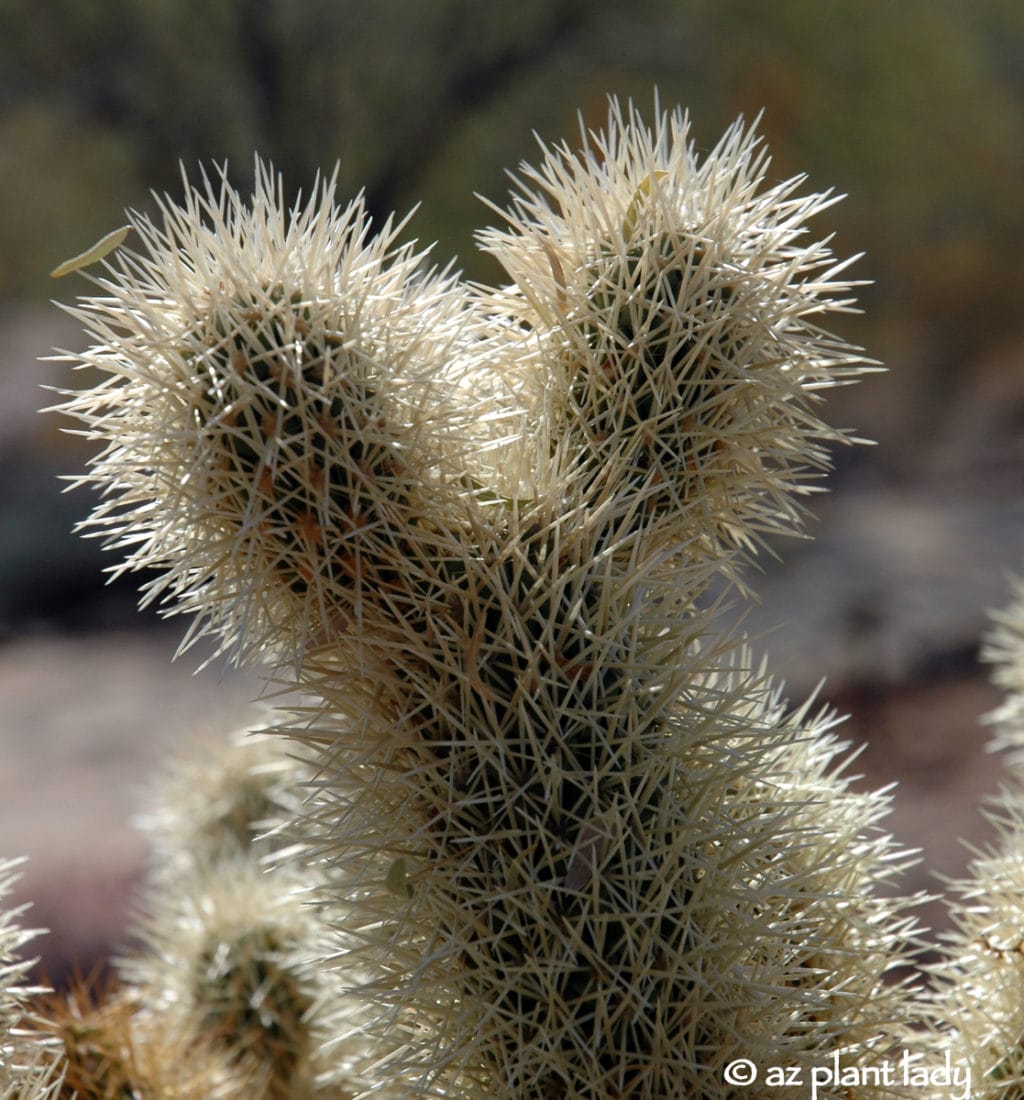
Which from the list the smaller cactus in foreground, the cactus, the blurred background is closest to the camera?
the cactus

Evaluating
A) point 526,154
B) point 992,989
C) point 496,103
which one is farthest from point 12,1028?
point 496,103

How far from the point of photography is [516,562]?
0.66 meters

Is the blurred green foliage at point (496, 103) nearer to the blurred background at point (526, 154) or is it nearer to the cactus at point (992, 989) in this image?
the blurred background at point (526, 154)

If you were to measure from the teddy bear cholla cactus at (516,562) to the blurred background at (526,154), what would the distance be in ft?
8.84

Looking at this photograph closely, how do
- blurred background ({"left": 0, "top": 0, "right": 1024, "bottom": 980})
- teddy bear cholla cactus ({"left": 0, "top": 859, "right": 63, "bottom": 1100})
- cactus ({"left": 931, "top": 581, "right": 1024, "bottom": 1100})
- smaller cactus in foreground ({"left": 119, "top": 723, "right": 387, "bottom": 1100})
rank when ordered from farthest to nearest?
blurred background ({"left": 0, "top": 0, "right": 1024, "bottom": 980}) → smaller cactus in foreground ({"left": 119, "top": 723, "right": 387, "bottom": 1100}) → cactus ({"left": 931, "top": 581, "right": 1024, "bottom": 1100}) → teddy bear cholla cactus ({"left": 0, "top": 859, "right": 63, "bottom": 1100})

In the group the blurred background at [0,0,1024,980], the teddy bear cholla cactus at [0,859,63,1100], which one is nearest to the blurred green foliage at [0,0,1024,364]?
the blurred background at [0,0,1024,980]

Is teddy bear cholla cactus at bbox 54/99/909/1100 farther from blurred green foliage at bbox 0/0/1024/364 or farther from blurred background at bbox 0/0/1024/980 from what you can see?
blurred green foliage at bbox 0/0/1024/364

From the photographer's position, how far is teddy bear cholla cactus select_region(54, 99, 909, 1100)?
1.95 feet

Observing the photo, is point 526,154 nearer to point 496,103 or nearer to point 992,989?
point 496,103

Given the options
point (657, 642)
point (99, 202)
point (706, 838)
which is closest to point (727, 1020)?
point (706, 838)

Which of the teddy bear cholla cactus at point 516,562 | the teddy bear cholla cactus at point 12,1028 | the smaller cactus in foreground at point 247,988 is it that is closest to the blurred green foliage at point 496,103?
the smaller cactus in foreground at point 247,988

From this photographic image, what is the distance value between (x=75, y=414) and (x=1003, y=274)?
4030 mm

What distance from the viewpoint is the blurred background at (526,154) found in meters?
3.57

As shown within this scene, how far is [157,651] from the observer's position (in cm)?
343
